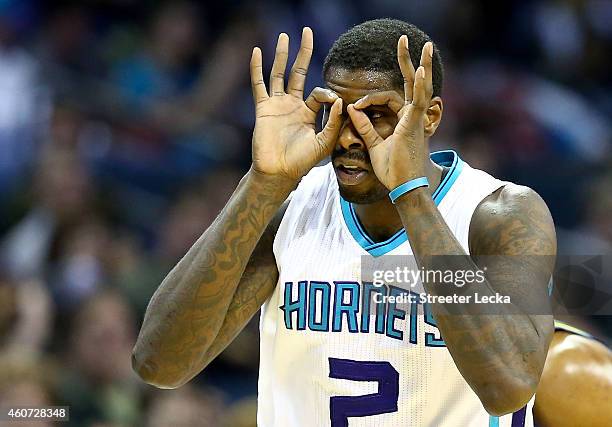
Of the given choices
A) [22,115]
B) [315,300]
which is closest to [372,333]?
[315,300]

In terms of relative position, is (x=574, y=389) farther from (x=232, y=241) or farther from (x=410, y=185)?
(x=232, y=241)

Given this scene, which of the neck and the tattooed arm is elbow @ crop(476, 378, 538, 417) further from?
the neck

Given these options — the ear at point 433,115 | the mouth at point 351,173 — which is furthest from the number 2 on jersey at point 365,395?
the ear at point 433,115

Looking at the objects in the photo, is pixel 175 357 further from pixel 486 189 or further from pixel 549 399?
pixel 549 399

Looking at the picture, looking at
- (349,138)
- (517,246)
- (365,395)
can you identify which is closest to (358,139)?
(349,138)

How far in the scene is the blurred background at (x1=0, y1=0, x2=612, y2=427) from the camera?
19.0ft

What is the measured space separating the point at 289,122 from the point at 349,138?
22 centimetres

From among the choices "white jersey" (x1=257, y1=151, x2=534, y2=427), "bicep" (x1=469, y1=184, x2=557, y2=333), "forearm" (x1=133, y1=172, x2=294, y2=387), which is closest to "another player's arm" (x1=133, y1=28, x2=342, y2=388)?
"forearm" (x1=133, y1=172, x2=294, y2=387)

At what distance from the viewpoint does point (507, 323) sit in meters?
2.97

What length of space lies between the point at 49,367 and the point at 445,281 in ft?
10.1

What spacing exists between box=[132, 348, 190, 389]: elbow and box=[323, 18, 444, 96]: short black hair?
3.59 ft

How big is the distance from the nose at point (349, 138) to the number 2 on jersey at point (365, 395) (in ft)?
2.27

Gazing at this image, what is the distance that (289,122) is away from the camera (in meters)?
3.40

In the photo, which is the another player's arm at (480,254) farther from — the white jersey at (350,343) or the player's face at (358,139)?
the white jersey at (350,343)
